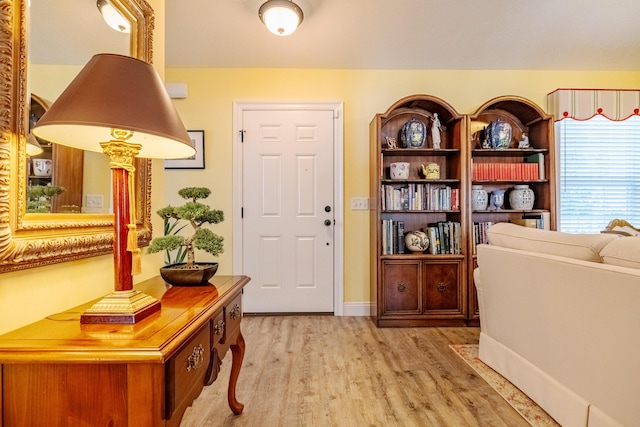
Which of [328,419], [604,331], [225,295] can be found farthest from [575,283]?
[225,295]

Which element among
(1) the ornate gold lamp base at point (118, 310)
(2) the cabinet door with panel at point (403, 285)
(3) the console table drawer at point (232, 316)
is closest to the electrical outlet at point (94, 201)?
(1) the ornate gold lamp base at point (118, 310)

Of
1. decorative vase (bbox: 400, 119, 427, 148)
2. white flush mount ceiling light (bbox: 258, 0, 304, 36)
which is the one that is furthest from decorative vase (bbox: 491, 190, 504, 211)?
white flush mount ceiling light (bbox: 258, 0, 304, 36)

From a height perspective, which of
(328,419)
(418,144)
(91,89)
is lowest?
(328,419)

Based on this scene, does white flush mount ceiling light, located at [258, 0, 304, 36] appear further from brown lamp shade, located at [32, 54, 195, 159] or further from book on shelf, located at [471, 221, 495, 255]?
book on shelf, located at [471, 221, 495, 255]

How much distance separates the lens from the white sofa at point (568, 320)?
1.22 m

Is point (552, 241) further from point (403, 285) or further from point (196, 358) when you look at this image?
point (196, 358)

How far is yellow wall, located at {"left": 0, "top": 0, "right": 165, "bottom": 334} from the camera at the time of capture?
857 mm

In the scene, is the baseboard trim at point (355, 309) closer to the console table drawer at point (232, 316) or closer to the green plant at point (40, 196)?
the console table drawer at point (232, 316)

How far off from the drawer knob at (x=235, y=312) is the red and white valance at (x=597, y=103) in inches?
139

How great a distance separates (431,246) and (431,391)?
142 cm

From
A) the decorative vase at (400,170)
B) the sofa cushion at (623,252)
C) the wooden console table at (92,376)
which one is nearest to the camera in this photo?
the wooden console table at (92,376)

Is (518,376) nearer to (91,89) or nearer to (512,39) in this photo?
(91,89)

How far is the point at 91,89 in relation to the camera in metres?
0.78

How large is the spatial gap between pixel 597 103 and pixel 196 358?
4.15 m
